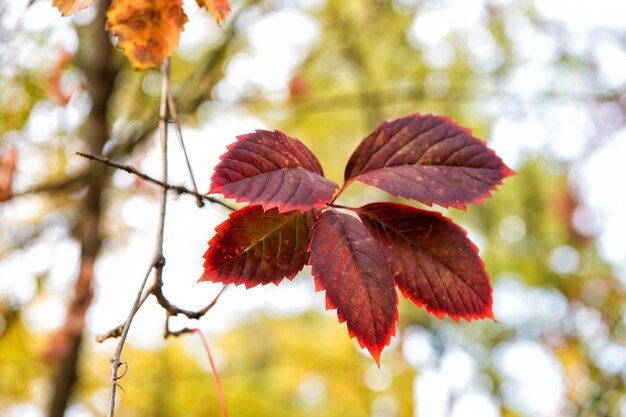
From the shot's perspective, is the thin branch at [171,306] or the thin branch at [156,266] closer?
the thin branch at [156,266]

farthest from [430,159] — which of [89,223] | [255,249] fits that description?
[89,223]

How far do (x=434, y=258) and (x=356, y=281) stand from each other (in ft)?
0.37

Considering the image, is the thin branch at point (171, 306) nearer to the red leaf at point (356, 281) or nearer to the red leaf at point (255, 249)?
the red leaf at point (255, 249)

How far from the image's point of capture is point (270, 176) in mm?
616

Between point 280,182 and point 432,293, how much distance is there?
22cm

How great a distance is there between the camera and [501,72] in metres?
3.12

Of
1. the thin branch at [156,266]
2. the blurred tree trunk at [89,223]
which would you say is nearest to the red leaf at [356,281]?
the thin branch at [156,266]

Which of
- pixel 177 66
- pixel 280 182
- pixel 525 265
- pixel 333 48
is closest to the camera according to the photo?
pixel 280 182

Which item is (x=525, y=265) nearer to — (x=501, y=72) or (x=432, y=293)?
(x=501, y=72)

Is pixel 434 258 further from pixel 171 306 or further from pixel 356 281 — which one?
pixel 171 306

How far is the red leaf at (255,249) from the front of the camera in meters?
0.62

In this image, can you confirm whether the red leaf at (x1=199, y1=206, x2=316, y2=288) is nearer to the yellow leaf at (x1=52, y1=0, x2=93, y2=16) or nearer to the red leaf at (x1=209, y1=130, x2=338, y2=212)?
the red leaf at (x1=209, y1=130, x2=338, y2=212)

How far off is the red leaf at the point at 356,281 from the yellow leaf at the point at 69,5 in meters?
0.37

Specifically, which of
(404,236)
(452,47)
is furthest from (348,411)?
(404,236)
